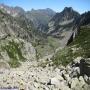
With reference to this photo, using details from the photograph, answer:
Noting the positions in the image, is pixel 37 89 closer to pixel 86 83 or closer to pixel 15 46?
pixel 86 83

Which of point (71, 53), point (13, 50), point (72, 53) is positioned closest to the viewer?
point (72, 53)

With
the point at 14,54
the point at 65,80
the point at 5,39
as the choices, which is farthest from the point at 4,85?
the point at 5,39

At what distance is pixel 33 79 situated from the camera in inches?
1346

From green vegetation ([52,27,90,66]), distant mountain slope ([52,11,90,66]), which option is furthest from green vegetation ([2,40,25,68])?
green vegetation ([52,27,90,66])

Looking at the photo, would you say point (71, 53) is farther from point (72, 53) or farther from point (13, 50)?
point (13, 50)

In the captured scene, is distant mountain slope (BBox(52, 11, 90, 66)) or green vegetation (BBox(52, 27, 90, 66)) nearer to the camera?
green vegetation (BBox(52, 27, 90, 66))

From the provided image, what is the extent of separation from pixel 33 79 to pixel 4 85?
16.5ft

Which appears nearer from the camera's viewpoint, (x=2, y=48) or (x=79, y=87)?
(x=79, y=87)

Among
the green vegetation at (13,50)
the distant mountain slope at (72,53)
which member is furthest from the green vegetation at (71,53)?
the green vegetation at (13,50)

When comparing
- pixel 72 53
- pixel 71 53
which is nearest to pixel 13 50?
pixel 71 53

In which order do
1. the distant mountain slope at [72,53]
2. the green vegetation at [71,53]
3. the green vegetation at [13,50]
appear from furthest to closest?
the green vegetation at [13,50], the distant mountain slope at [72,53], the green vegetation at [71,53]

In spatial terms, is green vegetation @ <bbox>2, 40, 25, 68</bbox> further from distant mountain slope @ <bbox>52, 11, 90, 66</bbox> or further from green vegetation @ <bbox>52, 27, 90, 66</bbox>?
green vegetation @ <bbox>52, 27, 90, 66</bbox>

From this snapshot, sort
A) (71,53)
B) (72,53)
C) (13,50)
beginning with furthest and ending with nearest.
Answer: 1. (13,50)
2. (71,53)
3. (72,53)

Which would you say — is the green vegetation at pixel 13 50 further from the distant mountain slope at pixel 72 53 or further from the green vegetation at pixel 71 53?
the green vegetation at pixel 71 53
